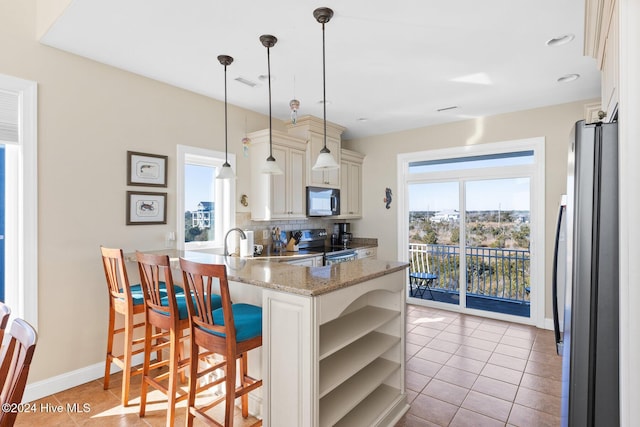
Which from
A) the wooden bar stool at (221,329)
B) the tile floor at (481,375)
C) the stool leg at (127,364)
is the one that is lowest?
the tile floor at (481,375)

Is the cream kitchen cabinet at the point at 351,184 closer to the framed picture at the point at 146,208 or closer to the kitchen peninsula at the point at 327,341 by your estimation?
the framed picture at the point at 146,208

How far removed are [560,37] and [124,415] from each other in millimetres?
4002

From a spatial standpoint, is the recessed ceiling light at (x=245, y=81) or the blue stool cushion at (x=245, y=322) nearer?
the blue stool cushion at (x=245, y=322)

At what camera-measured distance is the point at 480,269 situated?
4496 millimetres

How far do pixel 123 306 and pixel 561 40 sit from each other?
3.77 m

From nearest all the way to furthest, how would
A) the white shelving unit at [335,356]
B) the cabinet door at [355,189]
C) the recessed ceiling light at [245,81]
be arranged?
the white shelving unit at [335,356], the recessed ceiling light at [245,81], the cabinet door at [355,189]

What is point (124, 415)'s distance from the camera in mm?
2256

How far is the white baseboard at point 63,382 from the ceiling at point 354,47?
253 cm

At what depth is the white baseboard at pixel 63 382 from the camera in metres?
2.42

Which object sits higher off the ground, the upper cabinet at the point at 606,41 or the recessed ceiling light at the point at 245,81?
the recessed ceiling light at the point at 245,81

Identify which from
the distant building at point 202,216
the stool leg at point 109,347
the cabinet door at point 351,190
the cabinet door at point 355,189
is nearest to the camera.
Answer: the stool leg at point 109,347

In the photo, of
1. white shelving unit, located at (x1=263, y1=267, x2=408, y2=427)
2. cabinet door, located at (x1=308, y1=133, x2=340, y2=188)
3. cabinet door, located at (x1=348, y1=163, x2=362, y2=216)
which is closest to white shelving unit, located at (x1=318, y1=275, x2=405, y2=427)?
white shelving unit, located at (x1=263, y1=267, x2=408, y2=427)

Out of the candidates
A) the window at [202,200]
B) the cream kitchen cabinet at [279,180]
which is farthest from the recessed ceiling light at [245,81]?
the window at [202,200]

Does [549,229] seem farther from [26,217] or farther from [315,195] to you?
[26,217]
